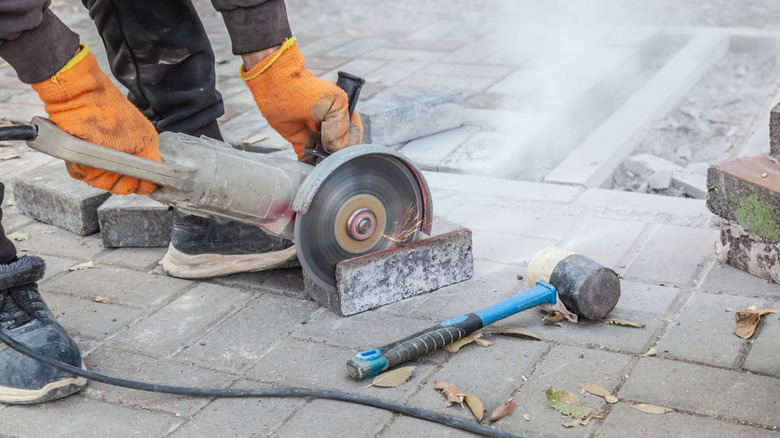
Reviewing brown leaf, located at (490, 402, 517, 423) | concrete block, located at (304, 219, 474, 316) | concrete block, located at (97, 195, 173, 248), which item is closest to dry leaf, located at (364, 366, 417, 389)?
brown leaf, located at (490, 402, 517, 423)

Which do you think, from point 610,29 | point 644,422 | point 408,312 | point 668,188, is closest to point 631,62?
point 610,29

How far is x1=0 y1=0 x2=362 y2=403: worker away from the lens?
2.29m

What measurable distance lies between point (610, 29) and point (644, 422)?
4.71 meters

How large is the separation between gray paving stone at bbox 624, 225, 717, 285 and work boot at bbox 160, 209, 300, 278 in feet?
4.23

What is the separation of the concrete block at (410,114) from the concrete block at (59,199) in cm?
134

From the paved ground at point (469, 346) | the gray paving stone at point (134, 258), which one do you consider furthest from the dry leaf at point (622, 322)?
the gray paving stone at point (134, 258)

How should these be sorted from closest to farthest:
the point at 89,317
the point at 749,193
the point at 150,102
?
the point at 749,193
the point at 89,317
the point at 150,102

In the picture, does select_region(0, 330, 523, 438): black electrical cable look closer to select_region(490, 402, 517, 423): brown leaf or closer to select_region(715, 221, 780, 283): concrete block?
select_region(490, 402, 517, 423): brown leaf

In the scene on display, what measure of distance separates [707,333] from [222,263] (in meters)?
1.73

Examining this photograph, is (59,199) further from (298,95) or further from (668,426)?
(668,426)

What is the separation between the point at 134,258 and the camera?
11.1ft

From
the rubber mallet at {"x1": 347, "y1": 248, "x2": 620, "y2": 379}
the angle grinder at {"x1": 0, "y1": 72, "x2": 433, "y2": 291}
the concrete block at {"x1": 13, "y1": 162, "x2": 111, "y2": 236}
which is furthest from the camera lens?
the concrete block at {"x1": 13, "y1": 162, "x2": 111, "y2": 236}

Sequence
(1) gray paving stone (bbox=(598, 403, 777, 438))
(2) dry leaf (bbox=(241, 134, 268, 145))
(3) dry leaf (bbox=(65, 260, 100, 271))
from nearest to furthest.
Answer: (1) gray paving stone (bbox=(598, 403, 777, 438)) → (3) dry leaf (bbox=(65, 260, 100, 271)) → (2) dry leaf (bbox=(241, 134, 268, 145))

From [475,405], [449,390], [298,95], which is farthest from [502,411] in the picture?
[298,95]
